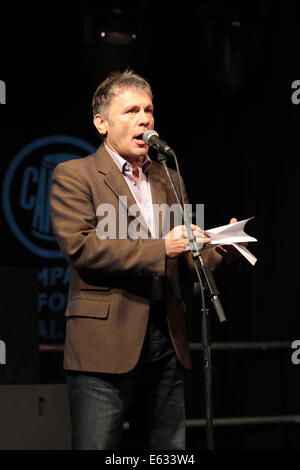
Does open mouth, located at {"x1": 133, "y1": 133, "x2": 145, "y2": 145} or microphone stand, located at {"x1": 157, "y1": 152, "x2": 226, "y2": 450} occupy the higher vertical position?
open mouth, located at {"x1": 133, "y1": 133, "x2": 145, "y2": 145}

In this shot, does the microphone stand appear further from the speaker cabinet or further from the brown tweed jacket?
the speaker cabinet

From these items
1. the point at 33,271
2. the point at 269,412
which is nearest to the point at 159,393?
the point at 33,271

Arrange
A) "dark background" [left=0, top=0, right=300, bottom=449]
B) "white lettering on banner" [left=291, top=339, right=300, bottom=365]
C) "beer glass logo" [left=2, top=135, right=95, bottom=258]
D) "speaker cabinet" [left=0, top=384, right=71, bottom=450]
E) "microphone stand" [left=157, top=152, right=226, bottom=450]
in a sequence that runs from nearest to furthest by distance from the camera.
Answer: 1. "microphone stand" [left=157, top=152, right=226, bottom=450]
2. "speaker cabinet" [left=0, top=384, right=71, bottom=450]
3. "white lettering on banner" [left=291, top=339, right=300, bottom=365]
4. "dark background" [left=0, top=0, right=300, bottom=449]
5. "beer glass logo" [left=2, top=135, right=95, bottom=258]

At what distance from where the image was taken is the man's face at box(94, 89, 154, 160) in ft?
7.74

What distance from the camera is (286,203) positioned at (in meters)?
4.47

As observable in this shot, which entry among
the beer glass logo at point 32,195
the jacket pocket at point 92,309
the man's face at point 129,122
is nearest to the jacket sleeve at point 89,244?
the jacket pocket at point 92,309

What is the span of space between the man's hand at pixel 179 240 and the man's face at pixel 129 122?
14.9 inches

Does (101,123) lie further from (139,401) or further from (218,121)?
(218,121)

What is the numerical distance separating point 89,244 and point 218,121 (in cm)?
292

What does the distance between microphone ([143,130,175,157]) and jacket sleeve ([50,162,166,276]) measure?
0.82 feet

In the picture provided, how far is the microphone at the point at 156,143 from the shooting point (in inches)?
83.8

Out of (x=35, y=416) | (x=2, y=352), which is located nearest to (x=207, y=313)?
(x=35, y=416)

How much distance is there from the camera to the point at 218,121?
487cm

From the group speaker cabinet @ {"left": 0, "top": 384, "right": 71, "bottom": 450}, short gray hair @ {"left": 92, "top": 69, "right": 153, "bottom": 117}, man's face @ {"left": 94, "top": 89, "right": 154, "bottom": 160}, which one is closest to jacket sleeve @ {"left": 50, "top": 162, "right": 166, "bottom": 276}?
man's face @ {"left": 94, "top": 89, "right": 154, "bottom": 160}
